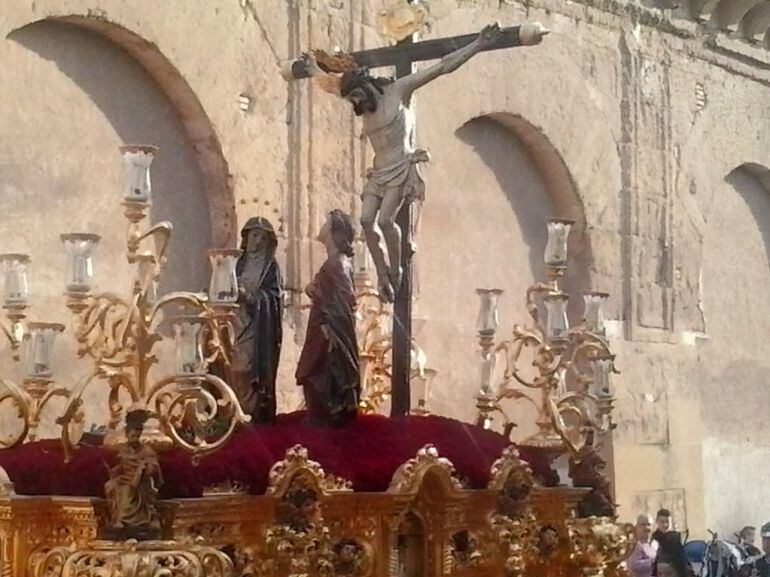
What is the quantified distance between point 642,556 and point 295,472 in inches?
142

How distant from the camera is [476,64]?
8570mm

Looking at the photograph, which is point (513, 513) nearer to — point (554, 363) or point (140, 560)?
point (554, 363)

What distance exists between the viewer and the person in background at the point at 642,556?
7.30m

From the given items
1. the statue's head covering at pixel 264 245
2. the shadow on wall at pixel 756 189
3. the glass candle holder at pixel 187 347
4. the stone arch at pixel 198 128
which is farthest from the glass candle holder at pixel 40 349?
the shadow on wall at pixel 756 189

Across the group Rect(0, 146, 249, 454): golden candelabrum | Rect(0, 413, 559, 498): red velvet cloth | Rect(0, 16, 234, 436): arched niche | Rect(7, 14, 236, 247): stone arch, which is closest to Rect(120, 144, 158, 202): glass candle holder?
Rect(0, 146, 249, 454): golden candelabrum

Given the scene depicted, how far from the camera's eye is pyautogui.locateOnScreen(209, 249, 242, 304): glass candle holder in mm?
4398

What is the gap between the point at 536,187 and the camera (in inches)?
364

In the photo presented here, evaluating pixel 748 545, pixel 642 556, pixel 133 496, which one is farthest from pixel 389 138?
pixel 748 545

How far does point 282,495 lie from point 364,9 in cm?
421

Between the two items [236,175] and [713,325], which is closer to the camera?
[236,175]

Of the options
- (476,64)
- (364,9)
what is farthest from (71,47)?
(476,64)

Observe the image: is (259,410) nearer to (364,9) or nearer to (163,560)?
(163,560)

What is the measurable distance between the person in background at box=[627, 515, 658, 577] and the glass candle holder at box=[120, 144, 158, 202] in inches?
142

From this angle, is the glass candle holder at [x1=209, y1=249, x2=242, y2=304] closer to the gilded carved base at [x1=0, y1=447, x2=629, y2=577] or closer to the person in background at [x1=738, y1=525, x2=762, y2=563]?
the gilded carved base at [x1=0, y1=447, x2=629, y2=577]
